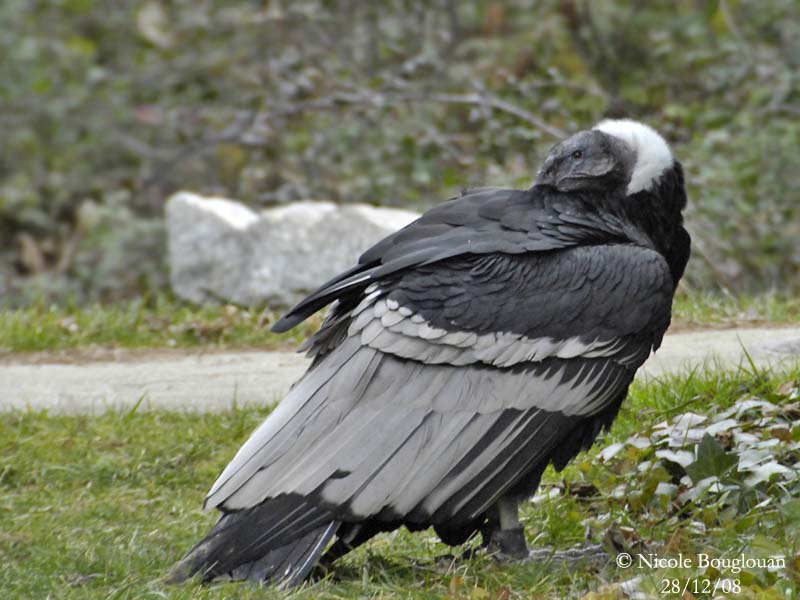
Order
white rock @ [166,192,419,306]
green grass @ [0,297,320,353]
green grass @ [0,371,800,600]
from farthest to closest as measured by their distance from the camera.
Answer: white rock @ [166,192,419,306]
green grass @ [0,297,320,353]
green grass @ [0,371,800,600]

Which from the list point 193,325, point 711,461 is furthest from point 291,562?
point 193,325

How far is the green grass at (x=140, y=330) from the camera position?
6.93 meters

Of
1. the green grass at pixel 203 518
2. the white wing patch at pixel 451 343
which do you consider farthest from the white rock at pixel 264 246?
the white wing patch at pixel 451 343

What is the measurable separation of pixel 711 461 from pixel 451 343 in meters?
1.06

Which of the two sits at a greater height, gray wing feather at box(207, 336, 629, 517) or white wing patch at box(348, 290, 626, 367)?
white wing patch at box(348, 290, 626, 367)

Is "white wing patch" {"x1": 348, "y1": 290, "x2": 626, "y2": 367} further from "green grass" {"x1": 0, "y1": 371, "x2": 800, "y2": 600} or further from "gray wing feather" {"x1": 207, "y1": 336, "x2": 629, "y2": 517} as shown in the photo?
"green grass" {"x1": 0, "y1": 371, "x2": 800, "y2": 600}

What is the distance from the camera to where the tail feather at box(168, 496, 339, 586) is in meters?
3.73

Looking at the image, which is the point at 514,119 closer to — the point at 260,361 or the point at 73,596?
the point at 260,361

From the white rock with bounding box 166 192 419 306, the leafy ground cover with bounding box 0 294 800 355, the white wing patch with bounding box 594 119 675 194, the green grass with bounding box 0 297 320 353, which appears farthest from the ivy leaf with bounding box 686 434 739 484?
the white rock with bounding box 166 192 419 306

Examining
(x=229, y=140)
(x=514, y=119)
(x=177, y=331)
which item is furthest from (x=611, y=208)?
(x=229, y=140)

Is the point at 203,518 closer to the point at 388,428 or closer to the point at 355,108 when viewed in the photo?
the point at 388,428

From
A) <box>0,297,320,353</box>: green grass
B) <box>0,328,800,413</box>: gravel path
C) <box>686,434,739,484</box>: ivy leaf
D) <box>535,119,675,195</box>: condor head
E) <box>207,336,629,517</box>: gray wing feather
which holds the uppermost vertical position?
<box>535,119,675,195</box>: condor head

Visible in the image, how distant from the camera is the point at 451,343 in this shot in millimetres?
3895

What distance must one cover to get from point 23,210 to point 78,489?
7916 millimetres
